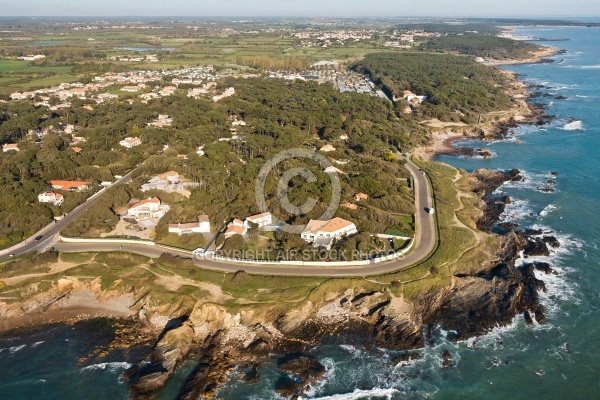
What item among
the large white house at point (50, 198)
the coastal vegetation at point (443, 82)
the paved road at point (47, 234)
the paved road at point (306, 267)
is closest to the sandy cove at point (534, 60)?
the coastal vegetation at point (443, 82)

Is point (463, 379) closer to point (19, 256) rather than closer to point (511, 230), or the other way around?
point (511, 230)

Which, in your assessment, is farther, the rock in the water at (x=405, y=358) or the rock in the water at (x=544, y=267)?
the rock in the water at (x=544, y=267)

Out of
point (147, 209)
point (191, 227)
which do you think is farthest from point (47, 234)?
point (191, 227)

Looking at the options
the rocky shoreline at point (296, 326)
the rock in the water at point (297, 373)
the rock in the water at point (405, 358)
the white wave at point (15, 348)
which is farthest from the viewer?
the white wave at point (15, 348)

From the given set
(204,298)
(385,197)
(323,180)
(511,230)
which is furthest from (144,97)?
(511,230)

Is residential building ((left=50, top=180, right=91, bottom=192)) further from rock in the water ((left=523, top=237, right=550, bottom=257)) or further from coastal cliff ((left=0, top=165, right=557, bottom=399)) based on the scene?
Answer: rock in the water ((left=523, top=237, right=550, bottom=257))

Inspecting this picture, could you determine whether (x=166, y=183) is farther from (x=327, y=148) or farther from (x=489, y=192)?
(x=489, y=192)

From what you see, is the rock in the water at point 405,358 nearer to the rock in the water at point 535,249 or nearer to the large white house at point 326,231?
the large white house at point 326,231

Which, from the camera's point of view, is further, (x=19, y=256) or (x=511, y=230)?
(x=511, y=230)
